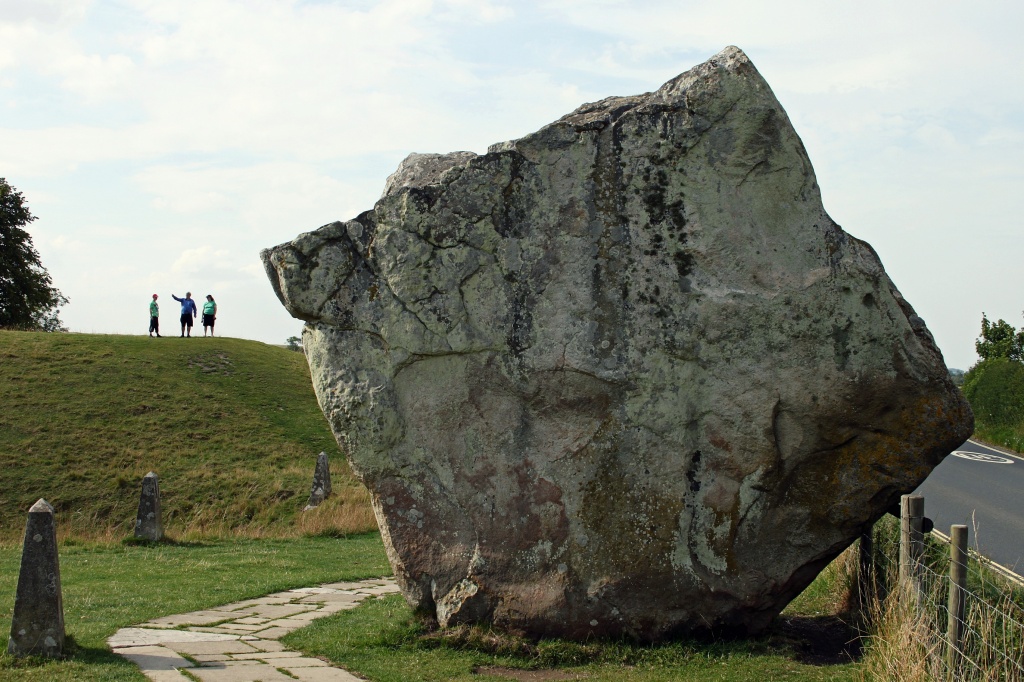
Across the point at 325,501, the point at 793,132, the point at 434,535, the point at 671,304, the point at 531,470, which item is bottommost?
the point at 325,501

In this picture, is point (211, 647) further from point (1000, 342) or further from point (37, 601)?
point (1000, 342)

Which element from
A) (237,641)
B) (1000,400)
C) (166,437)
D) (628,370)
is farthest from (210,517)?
(1000,400)

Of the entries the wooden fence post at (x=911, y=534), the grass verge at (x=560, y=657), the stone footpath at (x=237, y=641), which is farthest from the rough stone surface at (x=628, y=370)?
the stone footpath at (x=237, y=641)

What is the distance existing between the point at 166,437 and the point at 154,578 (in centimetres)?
1799

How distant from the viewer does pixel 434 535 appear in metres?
8.28

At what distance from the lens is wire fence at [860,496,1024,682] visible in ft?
19.8

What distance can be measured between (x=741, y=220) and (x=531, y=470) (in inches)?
111

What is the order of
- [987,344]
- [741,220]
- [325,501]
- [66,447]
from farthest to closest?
[987,344], [66,447], [325,501], [741,220]

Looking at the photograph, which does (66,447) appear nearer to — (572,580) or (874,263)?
(572,580)

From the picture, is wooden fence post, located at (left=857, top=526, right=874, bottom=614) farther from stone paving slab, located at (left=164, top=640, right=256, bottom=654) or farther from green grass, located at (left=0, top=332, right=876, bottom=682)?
stone paving slab, located at (left=164, top=640, right=256, bottom=654)

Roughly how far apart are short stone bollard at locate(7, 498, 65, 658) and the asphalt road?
31.9 ft

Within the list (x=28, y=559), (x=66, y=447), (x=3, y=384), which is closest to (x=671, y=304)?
(x=28, y=559)

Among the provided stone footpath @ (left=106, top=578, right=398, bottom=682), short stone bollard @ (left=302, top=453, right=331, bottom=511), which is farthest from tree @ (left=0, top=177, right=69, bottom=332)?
stone footpath @ (left=106, top=578, right=398, bottom=682)

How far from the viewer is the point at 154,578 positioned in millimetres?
12508
